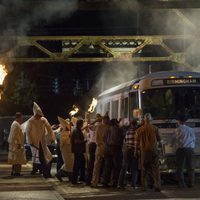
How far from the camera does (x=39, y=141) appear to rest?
16281 millimetres

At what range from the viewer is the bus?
14.1 metres

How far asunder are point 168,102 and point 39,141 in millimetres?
3807

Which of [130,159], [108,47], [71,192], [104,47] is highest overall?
[108,47]

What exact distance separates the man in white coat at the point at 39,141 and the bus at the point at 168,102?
2.48 metres

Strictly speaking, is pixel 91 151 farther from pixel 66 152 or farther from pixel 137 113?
pixel 137 113

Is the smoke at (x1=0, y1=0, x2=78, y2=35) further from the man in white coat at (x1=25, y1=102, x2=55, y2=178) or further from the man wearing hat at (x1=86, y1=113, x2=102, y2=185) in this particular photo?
the man wearing hat at (x1=86, y1=113, x2=102, y2=185)

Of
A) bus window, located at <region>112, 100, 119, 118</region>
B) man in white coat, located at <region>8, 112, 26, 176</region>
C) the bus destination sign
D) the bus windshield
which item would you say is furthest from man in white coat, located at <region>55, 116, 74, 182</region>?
bus window, located at <region>112, 100, 119, 118</region>

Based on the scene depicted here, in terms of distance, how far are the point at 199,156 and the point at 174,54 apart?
12.6 meters

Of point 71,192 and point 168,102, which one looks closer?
point 71,192

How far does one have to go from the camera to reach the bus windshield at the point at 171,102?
1462 cm

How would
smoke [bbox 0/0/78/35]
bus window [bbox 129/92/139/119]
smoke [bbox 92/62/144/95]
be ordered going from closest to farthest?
smoke [bbox 0/0/78/35], bus window [bbox 129/92/139/119], smoke [bbox 92/62/144/95]

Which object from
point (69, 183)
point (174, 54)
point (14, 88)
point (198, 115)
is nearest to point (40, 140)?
point (69, 183)

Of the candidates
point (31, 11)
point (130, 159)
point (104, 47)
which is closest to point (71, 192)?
point (130, 159)

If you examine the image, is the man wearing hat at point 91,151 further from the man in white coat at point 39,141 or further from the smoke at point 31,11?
the smoke at point 31,11
